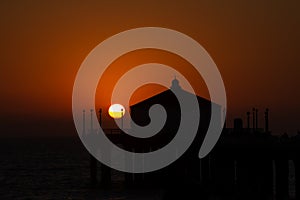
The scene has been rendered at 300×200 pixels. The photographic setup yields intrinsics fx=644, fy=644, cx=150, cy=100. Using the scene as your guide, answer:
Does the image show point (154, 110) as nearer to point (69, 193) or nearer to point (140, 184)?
point (140, 184)

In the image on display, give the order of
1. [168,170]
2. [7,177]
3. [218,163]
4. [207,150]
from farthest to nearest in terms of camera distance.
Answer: [7,177]
[168,170]
[207,150]
[218,163]

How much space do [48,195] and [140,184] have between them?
1130cm

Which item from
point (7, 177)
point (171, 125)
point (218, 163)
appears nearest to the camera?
point (218, 163)

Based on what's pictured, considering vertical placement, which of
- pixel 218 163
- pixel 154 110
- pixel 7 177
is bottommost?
pixel 7 177

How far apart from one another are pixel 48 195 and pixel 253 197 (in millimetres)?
27631

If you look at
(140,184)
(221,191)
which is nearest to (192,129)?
(140,184)

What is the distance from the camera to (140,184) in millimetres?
50219

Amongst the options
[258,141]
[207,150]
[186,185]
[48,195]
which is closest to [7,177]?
[48,195]

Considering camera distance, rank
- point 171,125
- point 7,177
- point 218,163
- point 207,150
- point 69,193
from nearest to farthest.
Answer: point 218,163
point 207,150
point 171,125
point 69,193
point 7,177

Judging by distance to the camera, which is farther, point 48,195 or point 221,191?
point 48,195

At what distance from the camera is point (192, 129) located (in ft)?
161

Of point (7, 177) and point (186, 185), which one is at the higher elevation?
point (186, 185)

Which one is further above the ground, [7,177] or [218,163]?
[218,163]

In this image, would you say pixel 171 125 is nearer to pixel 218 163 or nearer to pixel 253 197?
pixel 218 163
